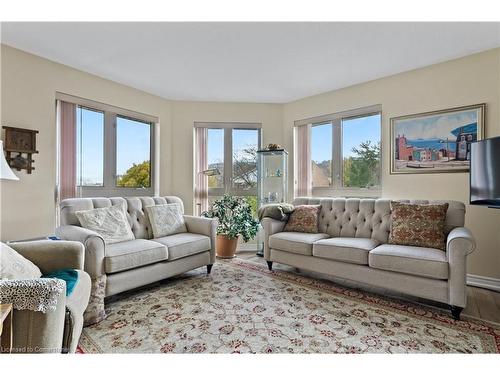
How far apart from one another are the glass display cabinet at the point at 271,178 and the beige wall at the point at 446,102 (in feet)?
4.03

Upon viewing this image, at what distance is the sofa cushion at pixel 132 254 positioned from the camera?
2.31 m

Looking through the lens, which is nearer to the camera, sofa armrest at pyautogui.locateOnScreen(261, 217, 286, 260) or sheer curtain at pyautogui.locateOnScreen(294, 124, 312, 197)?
sofa armrest at pyautogui.locateOnScreen(261, 217, 286, 260)

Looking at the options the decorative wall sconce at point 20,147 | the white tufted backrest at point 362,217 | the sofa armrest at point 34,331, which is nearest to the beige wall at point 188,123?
the decorative wall sconce at point 20,147

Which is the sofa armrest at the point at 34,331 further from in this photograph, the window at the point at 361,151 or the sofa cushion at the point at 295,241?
the window at the point at 361,151

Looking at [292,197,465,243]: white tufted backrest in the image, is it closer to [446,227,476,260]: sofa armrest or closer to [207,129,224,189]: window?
[446,227,476,260]: sofa armrest

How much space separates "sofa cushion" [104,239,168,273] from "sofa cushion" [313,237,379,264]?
5.24 feet

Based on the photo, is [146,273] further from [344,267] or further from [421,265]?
[421,265]

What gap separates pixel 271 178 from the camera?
Result: 14.4ft

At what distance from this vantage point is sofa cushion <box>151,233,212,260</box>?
284 centimetres

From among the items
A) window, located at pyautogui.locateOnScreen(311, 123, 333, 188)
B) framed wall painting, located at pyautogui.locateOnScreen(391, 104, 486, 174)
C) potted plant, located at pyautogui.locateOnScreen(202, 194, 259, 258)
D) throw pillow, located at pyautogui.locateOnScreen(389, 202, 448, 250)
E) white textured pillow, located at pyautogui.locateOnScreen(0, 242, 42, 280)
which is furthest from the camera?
window, located at pyautogui.locateOnScreen(311, 123, 333, 188)

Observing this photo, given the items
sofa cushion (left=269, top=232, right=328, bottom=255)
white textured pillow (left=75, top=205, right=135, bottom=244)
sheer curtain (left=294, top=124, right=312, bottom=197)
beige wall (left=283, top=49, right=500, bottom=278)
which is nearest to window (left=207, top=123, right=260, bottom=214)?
sheer curtain (left=294, top=124, right=312, bottom=197)

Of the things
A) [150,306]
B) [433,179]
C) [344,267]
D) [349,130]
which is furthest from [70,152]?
[433,179]

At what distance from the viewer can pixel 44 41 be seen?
2.66 metres

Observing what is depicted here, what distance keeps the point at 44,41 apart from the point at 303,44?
2.51 m
